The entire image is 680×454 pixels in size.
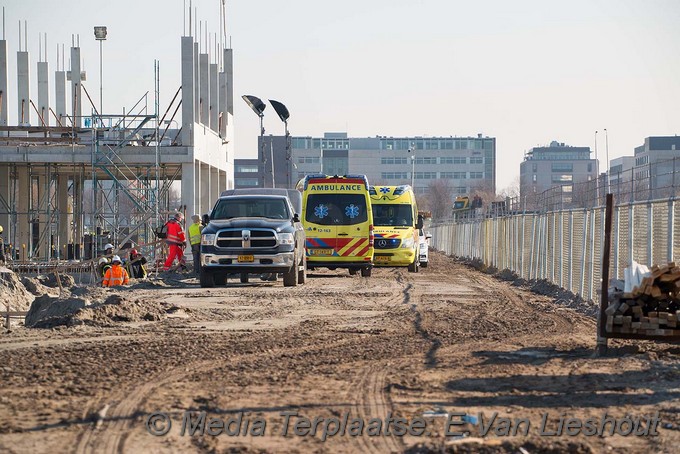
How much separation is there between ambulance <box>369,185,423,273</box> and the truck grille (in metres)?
9.07

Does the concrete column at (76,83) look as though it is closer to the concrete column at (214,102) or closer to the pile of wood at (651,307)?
the concrete column at (214,102)

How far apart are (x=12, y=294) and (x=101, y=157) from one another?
57.3 feet

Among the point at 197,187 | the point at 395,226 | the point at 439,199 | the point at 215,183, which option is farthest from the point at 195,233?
the point at 439,199

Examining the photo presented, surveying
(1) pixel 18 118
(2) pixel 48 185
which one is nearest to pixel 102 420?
(2) pixel 48 185

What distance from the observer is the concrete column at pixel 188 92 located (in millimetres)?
38375

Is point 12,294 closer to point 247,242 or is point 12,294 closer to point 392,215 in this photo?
point 247,242

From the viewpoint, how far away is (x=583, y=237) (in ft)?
66.5

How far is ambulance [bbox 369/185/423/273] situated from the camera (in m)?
32.1

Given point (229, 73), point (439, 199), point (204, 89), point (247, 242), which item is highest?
point (229, 73)

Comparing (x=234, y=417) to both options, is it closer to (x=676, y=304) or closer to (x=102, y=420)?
(x=102, y=420)

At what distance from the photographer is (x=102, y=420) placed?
7.67 meters

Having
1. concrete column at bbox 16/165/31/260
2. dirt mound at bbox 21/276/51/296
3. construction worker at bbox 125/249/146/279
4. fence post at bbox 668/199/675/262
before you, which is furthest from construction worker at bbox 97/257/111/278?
concrete column at bbox 16/165/31/260

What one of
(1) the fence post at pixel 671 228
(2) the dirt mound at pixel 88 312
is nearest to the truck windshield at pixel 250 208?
(2) the dirt mound at pixel 88 312

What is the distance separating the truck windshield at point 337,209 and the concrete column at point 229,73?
26.3 meters
